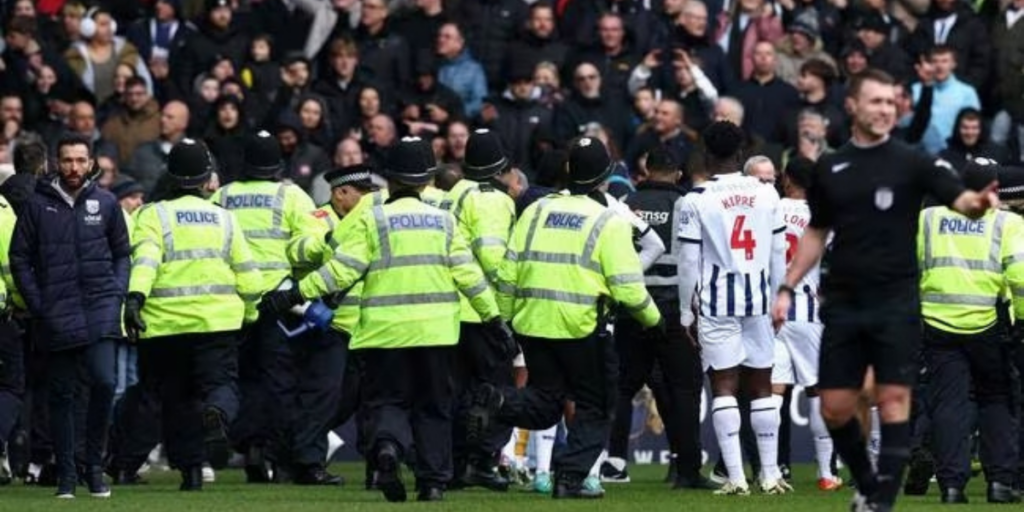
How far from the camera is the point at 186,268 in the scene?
64.2 feet

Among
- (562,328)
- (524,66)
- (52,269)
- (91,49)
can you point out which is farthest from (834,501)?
(91,49)

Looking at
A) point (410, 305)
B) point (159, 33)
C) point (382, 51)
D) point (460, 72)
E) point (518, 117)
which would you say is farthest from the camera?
point (159, 33)

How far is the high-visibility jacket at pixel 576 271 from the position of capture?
18516 millimetres

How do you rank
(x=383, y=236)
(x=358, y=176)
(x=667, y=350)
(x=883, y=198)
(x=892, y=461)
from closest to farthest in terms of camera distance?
(x=892, y=461)
(x=883, y=198)
(x=383, y=236)
(x=667, y=350)
(x=358, y=176)

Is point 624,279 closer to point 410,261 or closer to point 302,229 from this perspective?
point 410,261

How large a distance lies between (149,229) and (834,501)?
5158 mm

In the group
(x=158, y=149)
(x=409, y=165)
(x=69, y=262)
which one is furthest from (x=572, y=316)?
(x=158, y=149)

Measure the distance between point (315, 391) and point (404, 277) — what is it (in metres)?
3.28

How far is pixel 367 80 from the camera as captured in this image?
2953 centimetres

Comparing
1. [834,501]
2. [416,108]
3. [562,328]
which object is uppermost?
[416,108]

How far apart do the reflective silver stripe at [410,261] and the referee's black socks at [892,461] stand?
3.91 metres

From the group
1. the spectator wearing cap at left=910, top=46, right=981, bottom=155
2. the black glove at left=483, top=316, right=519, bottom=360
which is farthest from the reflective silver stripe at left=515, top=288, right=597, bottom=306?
the spectator wearing cap at left=910, top=46, right=981, bottom=155

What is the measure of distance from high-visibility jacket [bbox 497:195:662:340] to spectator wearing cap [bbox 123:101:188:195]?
9487 mm

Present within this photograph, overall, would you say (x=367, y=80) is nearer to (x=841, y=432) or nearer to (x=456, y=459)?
(x=456, y=459)
